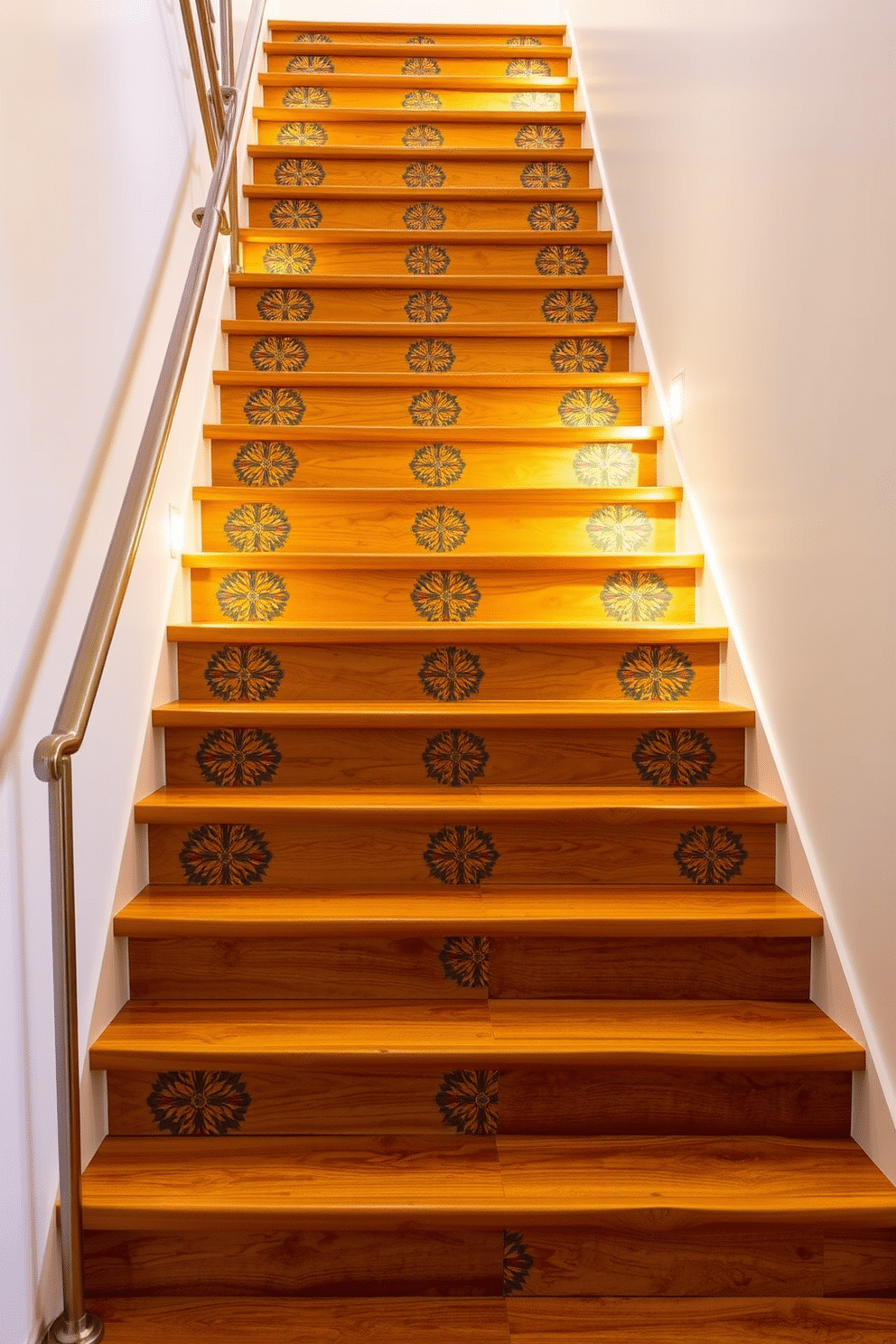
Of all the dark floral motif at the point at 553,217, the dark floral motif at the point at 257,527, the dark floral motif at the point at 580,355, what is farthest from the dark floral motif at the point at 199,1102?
the dark floral motif at the point at 553,217

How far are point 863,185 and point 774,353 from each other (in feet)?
1.40

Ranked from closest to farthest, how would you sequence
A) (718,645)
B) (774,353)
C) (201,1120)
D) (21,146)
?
(21,146) → (201,1120) → (774,353) → (718,645)

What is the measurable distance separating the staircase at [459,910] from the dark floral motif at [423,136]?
0.94 m

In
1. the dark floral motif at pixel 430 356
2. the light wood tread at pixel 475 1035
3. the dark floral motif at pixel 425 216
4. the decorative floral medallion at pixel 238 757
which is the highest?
the dark floral motif at pixel 425 216

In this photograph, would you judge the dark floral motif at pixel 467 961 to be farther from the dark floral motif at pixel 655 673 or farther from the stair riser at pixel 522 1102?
the dark floral motif at pixel 655 673

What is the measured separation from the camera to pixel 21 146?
1324 millimetres

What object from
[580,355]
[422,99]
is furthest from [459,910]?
[422,99]

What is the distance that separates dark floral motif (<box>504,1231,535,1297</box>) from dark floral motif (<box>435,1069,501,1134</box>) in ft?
0.61

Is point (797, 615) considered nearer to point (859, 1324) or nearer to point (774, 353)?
point (774, 353)

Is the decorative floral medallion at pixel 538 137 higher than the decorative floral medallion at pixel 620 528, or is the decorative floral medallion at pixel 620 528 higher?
the decorative floral medallion at pixel 538 137

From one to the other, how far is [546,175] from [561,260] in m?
0.55

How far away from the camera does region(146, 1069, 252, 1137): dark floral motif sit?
1556 millimetres

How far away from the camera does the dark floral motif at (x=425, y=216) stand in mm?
3336

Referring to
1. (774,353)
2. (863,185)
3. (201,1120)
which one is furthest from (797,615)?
(201,1120)
